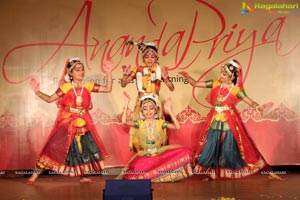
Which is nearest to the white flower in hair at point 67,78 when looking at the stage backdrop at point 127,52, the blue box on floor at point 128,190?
the stage backdrop at point 127,52

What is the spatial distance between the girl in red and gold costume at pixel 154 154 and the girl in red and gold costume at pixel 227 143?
9.6 inches

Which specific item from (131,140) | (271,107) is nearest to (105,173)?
(131,140)

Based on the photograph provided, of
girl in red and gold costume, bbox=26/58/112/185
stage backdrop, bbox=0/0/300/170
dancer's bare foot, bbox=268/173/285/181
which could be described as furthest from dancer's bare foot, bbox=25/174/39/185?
dancer's bare foot, bbox=268/173/285/181

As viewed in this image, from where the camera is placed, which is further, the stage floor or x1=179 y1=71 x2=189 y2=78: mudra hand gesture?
x1=179 y1=71 x2=189 y2=78: mudra hand gesture

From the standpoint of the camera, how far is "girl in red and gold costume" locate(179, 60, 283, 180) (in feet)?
19.0

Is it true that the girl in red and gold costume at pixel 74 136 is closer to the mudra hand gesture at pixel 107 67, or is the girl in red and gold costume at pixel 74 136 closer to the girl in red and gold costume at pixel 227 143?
the mudra hand gesture at pixel 107 67

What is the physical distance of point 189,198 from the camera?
480 centimetres

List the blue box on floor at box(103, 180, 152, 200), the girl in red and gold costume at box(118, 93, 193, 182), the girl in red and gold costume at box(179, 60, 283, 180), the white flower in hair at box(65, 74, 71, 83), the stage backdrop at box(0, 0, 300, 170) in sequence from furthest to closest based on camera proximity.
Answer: the stage backdrop at box(0, 0, 300, 170) < the white flower in hair at box(65, 74, 71, 83) < the girl in red and gold costume at box(179, 60, 283, 180) < the girl in red and gold costume at box(118, 93, 193, 182) < the blue box on floor at box(103, 180, 152, 200)

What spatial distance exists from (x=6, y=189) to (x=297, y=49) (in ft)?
11.8

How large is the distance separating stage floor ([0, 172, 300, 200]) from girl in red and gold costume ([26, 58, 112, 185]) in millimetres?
179

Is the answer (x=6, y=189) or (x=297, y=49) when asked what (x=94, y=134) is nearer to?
(x=6, y=189)

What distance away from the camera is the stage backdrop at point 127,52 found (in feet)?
20.3

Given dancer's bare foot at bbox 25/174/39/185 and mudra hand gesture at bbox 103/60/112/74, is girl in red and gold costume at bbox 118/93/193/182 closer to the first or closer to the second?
mudra hand gesture at bbox 103/60/112/74

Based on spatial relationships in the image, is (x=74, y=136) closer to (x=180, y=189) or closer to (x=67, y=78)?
(x=67, y=78)
